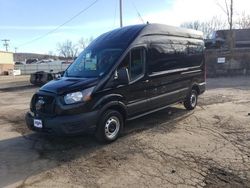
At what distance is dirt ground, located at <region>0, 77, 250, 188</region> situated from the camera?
17.7 ft

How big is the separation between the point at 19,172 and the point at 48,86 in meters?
2.04

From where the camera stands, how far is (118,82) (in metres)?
7.28

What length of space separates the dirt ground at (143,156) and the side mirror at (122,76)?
4.38 feet

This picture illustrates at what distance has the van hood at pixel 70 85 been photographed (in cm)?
675

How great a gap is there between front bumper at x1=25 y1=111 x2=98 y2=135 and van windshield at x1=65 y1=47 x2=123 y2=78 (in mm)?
996

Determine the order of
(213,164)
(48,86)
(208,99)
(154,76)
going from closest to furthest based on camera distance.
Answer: (213,164)
(48,86)
(154,76)
(208,99)

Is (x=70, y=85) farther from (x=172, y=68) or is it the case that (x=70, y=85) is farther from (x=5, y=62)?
(x=5, y=62)

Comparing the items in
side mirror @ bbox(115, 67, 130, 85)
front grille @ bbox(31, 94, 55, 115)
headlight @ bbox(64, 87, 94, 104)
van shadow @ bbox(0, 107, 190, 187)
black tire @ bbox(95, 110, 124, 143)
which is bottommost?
van shadow @ bbox(0, 107, 190, 187)

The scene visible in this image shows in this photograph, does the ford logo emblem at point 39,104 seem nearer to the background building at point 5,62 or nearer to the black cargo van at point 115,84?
the black cargo van at point 115,84

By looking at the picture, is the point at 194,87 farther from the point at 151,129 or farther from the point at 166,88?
the point at 151,129

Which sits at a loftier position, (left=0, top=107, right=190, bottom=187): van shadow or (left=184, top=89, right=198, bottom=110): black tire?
(left=184, top=89, right=198, bottom=110): black tire

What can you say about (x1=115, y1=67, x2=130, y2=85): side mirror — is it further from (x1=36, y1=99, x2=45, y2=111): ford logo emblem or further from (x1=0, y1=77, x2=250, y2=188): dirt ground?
(x1=36, y1=99, x2=45, y2=111): ford logo emblem

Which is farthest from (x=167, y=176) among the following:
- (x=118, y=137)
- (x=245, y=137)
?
(x=245, y=137)

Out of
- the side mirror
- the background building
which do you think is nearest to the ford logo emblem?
the side mirror
